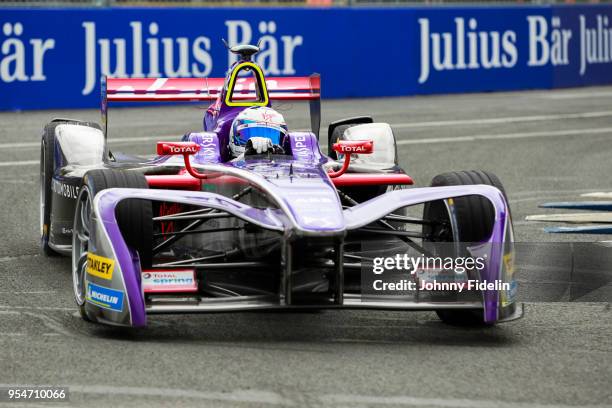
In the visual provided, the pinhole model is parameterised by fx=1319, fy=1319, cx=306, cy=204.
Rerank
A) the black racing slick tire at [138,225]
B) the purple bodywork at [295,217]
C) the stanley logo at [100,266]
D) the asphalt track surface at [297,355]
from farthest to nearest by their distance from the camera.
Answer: the black racing slick tire at [138,225], the stanley logo at [100,266], the purple bodywork at [295,217], the asphalt track surface at [297,355]

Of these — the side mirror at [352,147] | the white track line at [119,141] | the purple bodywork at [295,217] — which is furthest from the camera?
the white track line at [119,141]

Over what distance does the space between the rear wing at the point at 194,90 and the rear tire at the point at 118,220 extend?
9.47ft

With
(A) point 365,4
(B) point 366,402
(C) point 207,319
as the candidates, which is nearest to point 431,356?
(B) point 366,402

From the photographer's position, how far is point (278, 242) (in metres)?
6.74

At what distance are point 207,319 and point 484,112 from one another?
12295mm

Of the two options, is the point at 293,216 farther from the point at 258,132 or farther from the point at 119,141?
the point at 119,141

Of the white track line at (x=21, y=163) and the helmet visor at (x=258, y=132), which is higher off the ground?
the helmet visor at (x=258, y=132)

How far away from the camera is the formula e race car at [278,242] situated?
6.32m

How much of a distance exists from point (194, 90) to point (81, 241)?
3.24 metres

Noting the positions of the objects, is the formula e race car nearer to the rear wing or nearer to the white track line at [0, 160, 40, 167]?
the rear wing

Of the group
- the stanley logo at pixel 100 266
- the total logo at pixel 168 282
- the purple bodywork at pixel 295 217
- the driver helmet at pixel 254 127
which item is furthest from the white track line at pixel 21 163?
the total logo at pixel 168 282

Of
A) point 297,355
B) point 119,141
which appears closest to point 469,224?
point 297,355

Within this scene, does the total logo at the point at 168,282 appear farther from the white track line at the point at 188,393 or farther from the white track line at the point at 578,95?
the white track line at the point at 578,95

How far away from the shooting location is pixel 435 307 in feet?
21.1
